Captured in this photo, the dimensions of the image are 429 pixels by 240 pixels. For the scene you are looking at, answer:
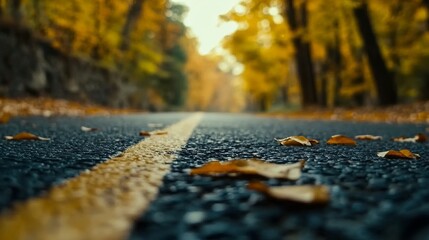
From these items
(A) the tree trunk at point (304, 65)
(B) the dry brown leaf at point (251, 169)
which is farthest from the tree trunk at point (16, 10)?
(B) the dry brown leaf at point (251, 169)

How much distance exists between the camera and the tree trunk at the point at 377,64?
11.6 meters

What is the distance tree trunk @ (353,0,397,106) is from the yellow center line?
11.1 m

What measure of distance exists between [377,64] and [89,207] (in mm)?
11917

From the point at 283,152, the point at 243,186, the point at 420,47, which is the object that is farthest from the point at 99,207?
the point at 420,47

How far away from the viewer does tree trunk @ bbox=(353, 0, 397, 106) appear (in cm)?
1158

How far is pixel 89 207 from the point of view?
1.04 metres

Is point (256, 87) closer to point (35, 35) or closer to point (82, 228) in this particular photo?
point (35, 35)

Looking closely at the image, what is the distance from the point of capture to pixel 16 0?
11570 mm

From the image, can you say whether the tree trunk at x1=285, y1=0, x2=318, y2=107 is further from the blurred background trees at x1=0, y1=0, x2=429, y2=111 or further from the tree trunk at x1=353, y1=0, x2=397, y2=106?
the tree trunk at x1=353, y1=0, x2=397, y2=106

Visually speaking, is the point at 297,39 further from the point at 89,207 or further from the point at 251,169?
the point at 89,207

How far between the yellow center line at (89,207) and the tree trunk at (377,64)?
1112cm

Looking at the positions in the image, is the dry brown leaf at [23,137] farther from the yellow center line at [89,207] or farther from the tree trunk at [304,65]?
the tree trunk at [304,65]

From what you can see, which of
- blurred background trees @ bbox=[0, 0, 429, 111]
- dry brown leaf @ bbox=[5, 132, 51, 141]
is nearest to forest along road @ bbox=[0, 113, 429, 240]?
dry brown leaf @ bbox=[5, 132, 51, 141]

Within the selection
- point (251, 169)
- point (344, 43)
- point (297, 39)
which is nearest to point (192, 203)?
point (251, 169)
